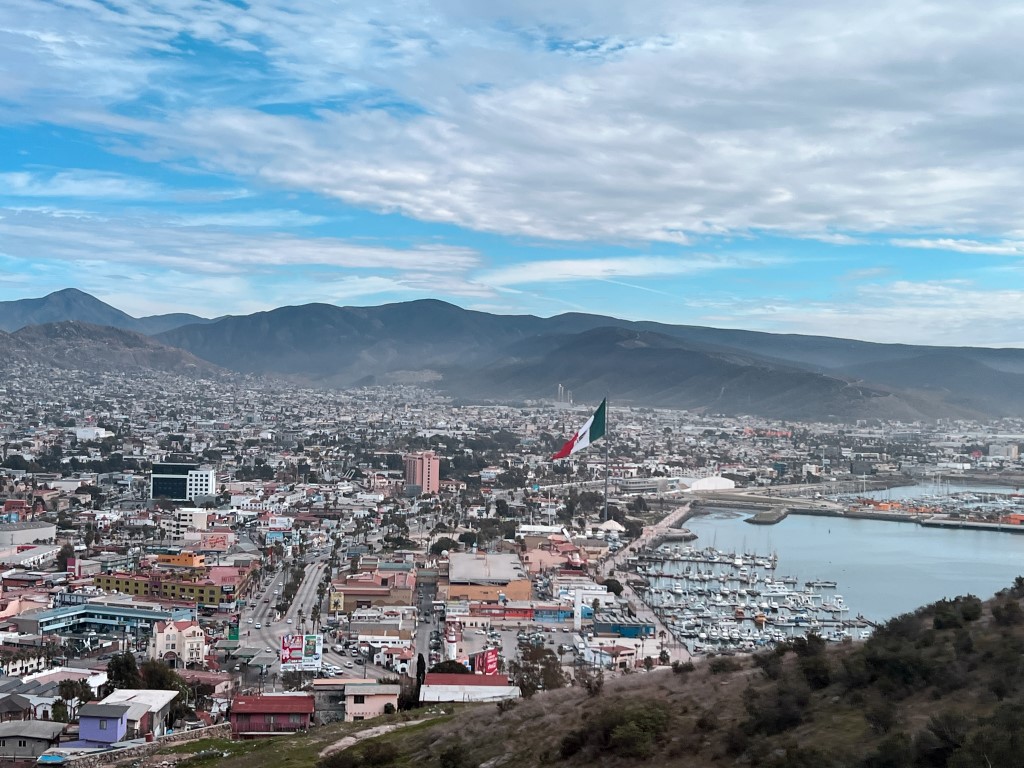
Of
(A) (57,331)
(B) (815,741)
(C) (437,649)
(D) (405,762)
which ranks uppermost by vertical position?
(A) (57,331)

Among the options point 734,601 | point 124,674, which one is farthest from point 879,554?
point 124,674

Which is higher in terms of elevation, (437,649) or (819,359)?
(819,359)

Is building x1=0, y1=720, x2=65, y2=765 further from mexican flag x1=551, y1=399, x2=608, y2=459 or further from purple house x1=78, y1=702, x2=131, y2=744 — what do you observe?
mexican flag x1=551, y1=399, x2=608, y2=459

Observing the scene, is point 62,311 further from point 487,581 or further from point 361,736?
point 361,736

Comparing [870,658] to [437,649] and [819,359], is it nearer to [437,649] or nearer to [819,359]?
[437,649]

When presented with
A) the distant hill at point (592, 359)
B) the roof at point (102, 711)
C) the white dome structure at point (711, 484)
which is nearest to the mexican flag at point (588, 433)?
the roof at point (102, 711)

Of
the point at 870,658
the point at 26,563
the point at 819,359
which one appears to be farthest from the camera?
the point at 819,359

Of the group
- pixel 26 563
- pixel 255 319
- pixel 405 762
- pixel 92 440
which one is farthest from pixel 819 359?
pixel 405 762
